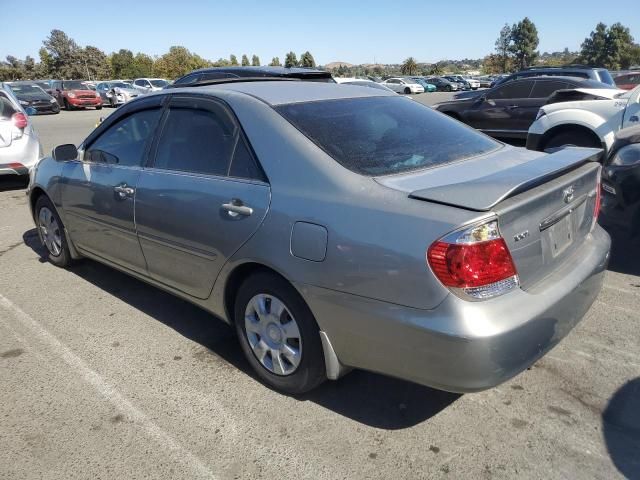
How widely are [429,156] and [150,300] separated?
2548 mm

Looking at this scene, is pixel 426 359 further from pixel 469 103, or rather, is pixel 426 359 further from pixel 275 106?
pixel 469 103

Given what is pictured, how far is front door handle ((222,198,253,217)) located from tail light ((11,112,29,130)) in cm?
716

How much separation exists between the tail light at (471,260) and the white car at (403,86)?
40.4 m

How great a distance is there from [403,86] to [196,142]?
40846 millimetres

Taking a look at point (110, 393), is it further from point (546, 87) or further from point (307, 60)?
point (307, 60)

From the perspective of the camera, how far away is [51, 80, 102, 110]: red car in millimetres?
28391

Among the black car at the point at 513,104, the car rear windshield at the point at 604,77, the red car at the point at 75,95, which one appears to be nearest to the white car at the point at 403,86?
the red car at the point at 75,95

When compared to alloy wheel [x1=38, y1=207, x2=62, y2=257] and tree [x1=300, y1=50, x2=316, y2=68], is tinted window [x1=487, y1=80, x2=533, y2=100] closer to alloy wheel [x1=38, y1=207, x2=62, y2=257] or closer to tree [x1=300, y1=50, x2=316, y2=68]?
alloy wheel [x1=38, y1=207, x2=62, y2=257]

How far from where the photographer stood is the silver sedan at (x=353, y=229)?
2.19 meters

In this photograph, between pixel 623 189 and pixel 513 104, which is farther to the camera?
pixel 513 104

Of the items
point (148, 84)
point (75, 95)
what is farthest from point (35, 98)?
point (148, 84)

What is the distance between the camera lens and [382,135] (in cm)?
300

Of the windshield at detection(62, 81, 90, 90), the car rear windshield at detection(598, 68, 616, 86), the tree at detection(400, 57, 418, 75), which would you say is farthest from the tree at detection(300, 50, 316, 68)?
the car rear windshield at detection(598, 68, 616, 86)

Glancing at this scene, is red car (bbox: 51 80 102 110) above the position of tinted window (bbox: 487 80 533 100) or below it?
below
